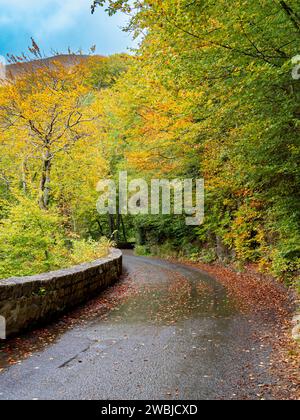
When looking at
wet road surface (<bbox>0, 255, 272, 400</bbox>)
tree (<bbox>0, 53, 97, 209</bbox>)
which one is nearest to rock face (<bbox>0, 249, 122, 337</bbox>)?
wet road surface (<bbox>0, 255, 272, 400</bbox>)

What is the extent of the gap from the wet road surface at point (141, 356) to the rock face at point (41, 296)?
0.89 ft

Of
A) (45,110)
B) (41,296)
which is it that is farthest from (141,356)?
(45,110)

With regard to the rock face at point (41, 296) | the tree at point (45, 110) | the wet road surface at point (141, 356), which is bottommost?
the wet road surface at point (141, 356)

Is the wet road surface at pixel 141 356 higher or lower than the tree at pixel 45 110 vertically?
lower

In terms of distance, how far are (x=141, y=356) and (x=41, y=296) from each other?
249cm

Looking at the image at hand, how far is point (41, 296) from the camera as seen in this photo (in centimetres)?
654

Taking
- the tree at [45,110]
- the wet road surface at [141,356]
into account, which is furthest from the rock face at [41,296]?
the tree at [45,110]

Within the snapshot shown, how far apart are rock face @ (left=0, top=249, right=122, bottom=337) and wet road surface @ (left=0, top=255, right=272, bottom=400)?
0.27 meters

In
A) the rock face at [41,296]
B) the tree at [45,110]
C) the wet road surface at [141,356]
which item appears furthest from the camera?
the tree at [45,110]

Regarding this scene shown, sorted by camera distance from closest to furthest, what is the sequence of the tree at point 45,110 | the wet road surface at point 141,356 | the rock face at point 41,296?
the wet road surface at point 141,356
the rock face at point 41,296
the tree at point 45,110

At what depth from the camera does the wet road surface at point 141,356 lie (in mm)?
3943

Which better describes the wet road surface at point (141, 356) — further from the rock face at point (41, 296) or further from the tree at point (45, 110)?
the tree at point (45, 110)

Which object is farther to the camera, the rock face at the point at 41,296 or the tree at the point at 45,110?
the tree at the point at 45,110

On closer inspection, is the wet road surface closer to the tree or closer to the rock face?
the rock face
